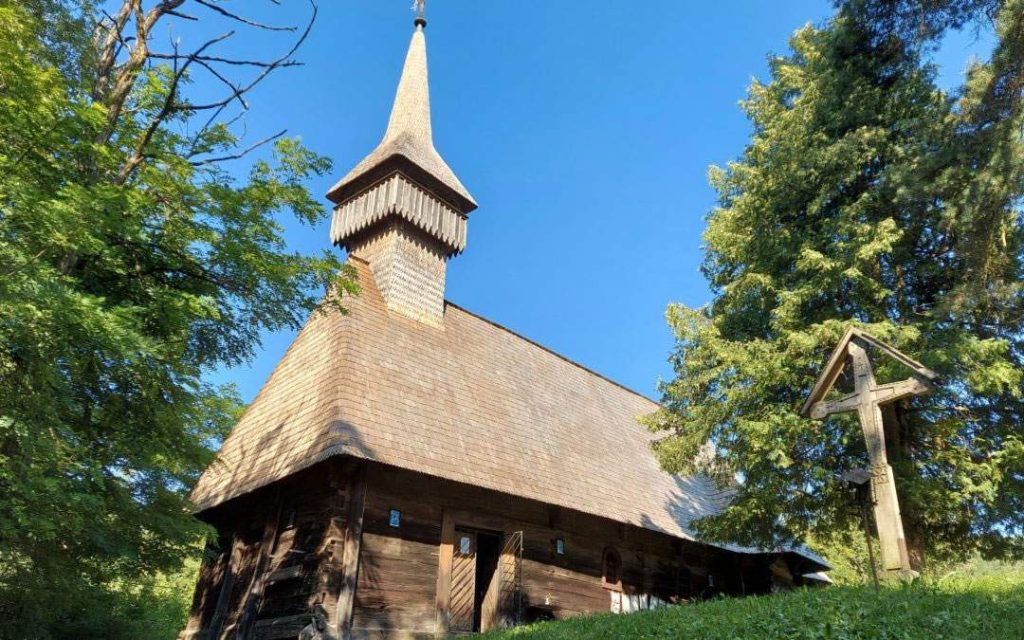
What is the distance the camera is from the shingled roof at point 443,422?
1234 cm

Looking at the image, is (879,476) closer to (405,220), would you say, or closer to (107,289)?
(107,289)

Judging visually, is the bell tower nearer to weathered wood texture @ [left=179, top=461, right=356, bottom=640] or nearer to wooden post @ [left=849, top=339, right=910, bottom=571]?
weathered wood texture @ [left=179, top=461, right=356, bottom=640]

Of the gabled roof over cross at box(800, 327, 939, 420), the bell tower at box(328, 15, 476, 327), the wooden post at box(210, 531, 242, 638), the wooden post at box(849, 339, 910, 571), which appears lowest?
the wooden post at box(210, 531, 242, 638)

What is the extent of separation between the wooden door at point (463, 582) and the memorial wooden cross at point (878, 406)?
683 centimetres

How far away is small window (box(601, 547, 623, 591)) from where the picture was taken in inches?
603

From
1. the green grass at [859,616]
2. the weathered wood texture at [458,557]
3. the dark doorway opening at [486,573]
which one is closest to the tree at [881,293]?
the green grass at [859,616]

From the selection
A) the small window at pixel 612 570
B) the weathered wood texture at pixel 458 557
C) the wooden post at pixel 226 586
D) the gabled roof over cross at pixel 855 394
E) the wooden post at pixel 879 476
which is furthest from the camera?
the small window at pixel 612 570

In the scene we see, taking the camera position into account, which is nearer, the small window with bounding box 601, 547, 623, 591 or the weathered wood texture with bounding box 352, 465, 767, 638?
the weathered wood texture with bounding box 352, 465, 767, 638

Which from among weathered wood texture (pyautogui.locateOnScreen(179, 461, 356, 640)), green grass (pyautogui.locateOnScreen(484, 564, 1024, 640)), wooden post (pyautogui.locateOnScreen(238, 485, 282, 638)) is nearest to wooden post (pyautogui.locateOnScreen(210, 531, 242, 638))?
weathered wood texture (pyautogui.locateOnScreen(179, 461, 356, 640))

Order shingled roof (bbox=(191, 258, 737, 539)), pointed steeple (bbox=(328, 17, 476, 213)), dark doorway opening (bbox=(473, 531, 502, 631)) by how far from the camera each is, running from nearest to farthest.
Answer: shingled roof (bbox=(191, 258, 737, 539))
dark doorway opening (bbox=(473, 531, 502, 631))
pointed steeple (bbox=(328, 17, 476, 213))

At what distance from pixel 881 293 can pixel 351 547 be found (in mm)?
9647

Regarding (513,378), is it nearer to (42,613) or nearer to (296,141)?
(296,141)

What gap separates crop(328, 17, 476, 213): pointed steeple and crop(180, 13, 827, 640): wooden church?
0.08 meters

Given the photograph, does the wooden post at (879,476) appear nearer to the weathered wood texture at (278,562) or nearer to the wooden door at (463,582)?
the wooden door at (463,582)
